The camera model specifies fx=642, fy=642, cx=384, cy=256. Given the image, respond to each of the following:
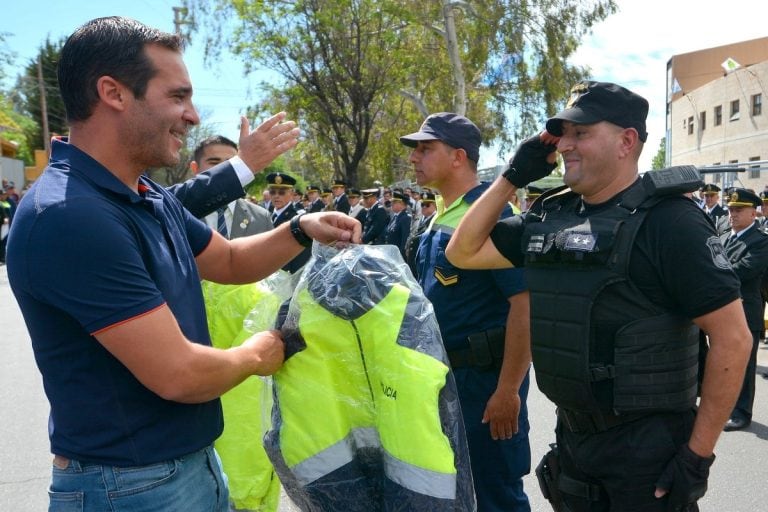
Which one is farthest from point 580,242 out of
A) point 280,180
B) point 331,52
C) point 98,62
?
point 331,52

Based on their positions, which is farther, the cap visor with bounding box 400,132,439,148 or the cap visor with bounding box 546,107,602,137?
the cap visor with bounding box 400,132,439,148

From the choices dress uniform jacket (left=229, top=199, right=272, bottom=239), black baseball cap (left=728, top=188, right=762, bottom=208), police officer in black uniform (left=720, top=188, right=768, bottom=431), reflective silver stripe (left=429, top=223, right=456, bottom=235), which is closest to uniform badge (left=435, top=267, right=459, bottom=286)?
reflective silver stripe (left=429, top=223, right=456, bottom=235)

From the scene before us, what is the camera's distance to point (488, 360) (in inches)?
112

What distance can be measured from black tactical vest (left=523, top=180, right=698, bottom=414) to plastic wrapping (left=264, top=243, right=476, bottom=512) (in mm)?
541

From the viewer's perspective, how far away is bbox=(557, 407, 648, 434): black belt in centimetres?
214

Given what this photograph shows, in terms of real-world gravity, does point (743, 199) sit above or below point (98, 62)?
below

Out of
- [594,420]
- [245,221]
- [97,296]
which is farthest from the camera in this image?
[245,221]

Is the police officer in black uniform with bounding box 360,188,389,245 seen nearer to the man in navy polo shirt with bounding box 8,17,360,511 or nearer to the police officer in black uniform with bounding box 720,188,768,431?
the police officer in black uniform with bounding box 720,188,768,431

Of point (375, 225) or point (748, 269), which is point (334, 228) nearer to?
point (748, 269)

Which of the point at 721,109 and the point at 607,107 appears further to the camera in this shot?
the point at 721,109

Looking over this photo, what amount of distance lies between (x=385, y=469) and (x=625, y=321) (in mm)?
915

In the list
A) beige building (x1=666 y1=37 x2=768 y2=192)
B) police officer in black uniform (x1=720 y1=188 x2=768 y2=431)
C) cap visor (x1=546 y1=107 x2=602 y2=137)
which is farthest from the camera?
beige building (x1=666 y1=37 x2=768 y2=192)

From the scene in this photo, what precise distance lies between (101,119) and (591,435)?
1836 mm

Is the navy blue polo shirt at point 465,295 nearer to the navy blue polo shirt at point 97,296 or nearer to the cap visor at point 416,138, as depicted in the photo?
the cap visor at point 416,138
